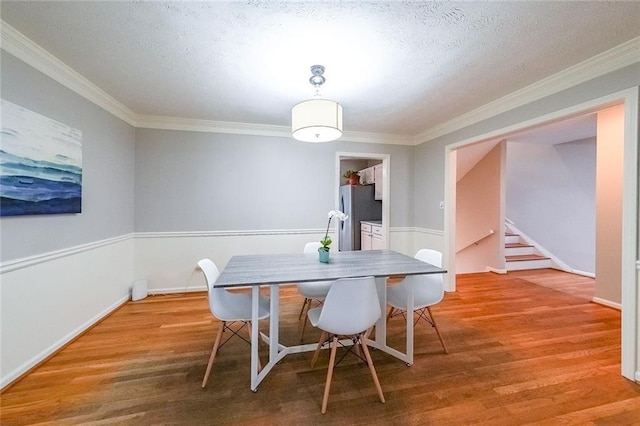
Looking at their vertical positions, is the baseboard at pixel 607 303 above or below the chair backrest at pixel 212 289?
below

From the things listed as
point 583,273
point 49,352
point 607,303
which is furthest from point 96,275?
point 583,273

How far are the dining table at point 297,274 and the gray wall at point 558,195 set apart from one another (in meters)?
4.59

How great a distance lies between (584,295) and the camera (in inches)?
142

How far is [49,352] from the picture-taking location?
2076 millimetres

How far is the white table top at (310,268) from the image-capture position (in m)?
1.69

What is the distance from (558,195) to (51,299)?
7460 millimetres

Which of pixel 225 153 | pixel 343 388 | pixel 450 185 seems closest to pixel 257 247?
pixel 225 153

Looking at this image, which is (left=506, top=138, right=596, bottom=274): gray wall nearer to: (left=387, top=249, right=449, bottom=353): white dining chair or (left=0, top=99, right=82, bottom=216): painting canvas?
(left=387, top=249, right=449, bottom=353): white dining chair

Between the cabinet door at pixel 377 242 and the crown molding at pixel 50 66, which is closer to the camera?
the crown molding at pixel 50 66

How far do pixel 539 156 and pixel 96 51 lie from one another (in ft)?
22.1

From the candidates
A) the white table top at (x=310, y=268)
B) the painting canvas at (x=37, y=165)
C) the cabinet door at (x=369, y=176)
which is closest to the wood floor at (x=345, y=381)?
the white table top at (x=310, y=268)

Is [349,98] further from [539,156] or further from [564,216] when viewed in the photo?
[564,216]

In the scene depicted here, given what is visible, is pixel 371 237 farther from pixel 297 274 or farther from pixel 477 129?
pixel 297 274

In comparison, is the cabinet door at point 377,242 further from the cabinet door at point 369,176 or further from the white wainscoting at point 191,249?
the cabinet door at point 369,176
